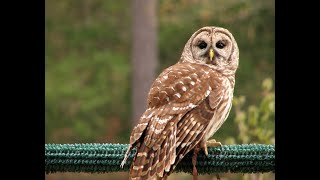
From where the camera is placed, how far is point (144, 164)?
420 centimetres

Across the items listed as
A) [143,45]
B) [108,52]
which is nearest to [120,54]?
[108,52]

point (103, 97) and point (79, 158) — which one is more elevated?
point (79, 158)

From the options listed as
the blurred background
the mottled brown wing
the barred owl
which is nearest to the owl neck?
the barred owl

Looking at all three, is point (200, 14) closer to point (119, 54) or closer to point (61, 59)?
point (119, 54)

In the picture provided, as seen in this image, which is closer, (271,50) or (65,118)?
(271,50)

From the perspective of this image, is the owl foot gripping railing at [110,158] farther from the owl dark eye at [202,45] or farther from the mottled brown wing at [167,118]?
the owl dark eye at [202,45]

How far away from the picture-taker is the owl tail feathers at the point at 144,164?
4.18m

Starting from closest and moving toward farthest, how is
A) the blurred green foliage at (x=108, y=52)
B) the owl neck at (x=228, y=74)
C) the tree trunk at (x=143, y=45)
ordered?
the owl neck at (x=228, y=74) → the tree trunk at (x=143, y=45) → the blurred green foliage at (x=108, y=52)

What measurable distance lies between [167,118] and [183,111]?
0.38ft

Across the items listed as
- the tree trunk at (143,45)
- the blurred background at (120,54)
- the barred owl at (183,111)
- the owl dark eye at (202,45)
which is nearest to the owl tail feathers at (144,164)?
the barred owl at (183,111)

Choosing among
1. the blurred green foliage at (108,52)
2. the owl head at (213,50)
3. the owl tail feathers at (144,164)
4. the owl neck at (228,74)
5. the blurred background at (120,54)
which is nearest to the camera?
the owl tail feathers at (144,164)

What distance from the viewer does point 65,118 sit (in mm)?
14258

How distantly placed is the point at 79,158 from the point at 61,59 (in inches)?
440
